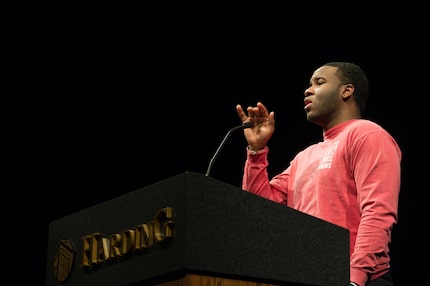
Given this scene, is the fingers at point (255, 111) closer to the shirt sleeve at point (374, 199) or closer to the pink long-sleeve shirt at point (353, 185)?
the pink long-sleeve shirt at point (353, 185)

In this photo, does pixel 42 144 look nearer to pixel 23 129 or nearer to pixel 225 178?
pixel 23 129

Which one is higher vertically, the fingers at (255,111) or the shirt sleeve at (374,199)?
the fingers at (255,111)

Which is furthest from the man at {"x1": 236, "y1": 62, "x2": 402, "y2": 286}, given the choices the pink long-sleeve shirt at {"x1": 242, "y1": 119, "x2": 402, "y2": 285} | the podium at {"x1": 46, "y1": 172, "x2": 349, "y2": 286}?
the podium at {"x1": 46, "y1": 172, "x2": 349, "y2": 286}

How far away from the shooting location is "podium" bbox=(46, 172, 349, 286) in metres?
1.33

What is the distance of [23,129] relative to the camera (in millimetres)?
3938

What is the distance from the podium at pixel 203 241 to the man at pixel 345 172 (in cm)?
41

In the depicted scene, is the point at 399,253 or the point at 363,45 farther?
the point at 363,45

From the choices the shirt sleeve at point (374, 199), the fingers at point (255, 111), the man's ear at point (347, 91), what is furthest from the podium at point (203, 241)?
the man's ear at point (347, 91)

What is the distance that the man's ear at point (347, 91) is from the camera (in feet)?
8.13

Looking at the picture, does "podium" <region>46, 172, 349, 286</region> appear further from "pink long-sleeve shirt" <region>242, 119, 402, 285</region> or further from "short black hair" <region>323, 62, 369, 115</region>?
"short black hair" <region>323, 62, 369, 115</region>

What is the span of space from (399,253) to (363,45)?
1045 mm

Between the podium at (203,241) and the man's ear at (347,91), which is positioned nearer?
the podium at (203,241)

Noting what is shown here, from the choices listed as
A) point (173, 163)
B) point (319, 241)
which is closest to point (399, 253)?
point (173, 163)

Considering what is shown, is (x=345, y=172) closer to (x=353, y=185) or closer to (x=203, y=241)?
(x=353, y=185)
